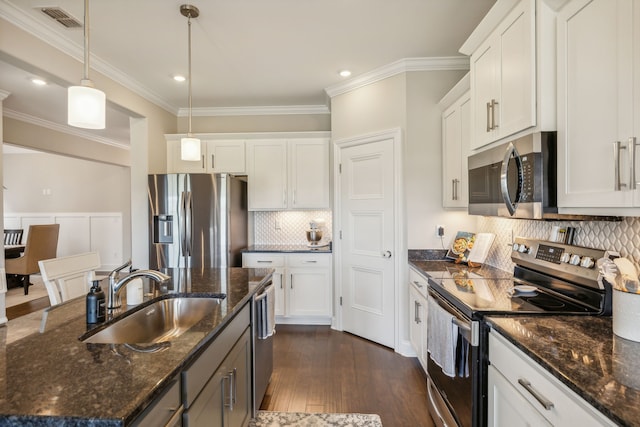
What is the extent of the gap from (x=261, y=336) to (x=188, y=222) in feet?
6.30

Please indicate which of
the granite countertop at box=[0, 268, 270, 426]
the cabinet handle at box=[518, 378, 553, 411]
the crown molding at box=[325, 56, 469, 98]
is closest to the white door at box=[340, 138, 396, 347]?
the crown molding at box=[325, 56, 469, 98]

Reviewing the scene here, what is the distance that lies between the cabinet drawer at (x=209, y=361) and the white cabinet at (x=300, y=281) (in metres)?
2.08

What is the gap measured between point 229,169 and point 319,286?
185 centimetres

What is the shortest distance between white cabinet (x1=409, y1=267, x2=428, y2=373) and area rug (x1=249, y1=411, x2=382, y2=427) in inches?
24.1

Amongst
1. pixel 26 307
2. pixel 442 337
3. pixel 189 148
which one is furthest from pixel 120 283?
pixel 26 307

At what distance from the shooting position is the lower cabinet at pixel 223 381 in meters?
1.13

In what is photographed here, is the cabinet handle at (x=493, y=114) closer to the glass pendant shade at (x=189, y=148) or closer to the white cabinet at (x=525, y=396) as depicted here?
the white cabinet at (x=525, y=396)

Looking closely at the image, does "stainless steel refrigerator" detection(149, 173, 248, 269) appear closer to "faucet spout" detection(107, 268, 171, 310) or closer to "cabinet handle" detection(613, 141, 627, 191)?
"faucet spout" detection(107, 268, 171, 310)

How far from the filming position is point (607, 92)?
3.91 ft

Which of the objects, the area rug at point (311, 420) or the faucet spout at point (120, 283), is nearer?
the faucet spout at point (120, 283)

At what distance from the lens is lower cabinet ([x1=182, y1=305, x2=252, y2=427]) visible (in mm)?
1131

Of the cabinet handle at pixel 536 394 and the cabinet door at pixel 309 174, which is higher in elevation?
the cabinet door at pixel 309 174

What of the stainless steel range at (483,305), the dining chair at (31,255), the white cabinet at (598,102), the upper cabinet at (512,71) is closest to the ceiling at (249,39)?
the upper cabinet at (512,71)

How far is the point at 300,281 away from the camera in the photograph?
3885 millimetres
